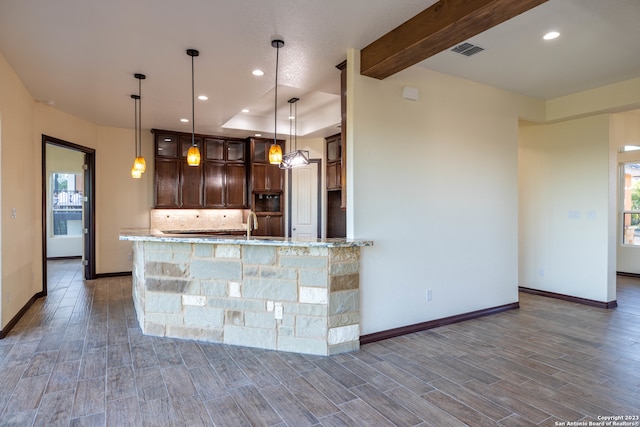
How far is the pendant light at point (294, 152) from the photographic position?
13.0 ft

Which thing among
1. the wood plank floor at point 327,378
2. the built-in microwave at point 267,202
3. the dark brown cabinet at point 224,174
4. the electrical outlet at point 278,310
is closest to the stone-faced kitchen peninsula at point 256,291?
the electrical outlet at point 278,310

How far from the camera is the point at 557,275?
525 cm

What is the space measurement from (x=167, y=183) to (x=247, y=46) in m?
4.18

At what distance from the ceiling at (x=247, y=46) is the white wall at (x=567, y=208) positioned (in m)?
0.77

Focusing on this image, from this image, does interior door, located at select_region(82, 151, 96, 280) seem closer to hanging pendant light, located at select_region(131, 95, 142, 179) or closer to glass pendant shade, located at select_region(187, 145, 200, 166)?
hanging pendant light, located at select_region(131, 95, 142, 179)

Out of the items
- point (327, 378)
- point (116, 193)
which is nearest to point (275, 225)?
point (116, 193)

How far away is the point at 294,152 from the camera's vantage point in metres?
4.15

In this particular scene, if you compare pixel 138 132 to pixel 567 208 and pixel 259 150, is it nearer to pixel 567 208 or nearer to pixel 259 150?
pixel 259 150

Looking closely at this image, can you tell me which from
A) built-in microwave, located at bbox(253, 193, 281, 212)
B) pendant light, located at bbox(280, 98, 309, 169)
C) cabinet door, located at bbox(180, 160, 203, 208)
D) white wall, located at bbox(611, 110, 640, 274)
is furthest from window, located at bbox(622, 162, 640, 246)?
cabinet door, located at bbox(180, 160, 203, 208)

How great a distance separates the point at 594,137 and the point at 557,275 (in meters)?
2.03

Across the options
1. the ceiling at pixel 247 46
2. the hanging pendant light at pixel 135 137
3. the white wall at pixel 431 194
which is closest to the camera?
the ceiling at pixel 247 46

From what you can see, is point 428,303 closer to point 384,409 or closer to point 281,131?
point 384,409

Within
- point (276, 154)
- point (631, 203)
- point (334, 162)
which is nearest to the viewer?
point (276, 154)

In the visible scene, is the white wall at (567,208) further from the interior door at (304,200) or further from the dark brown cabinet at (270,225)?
the dark brown cabinet at (270,225)
